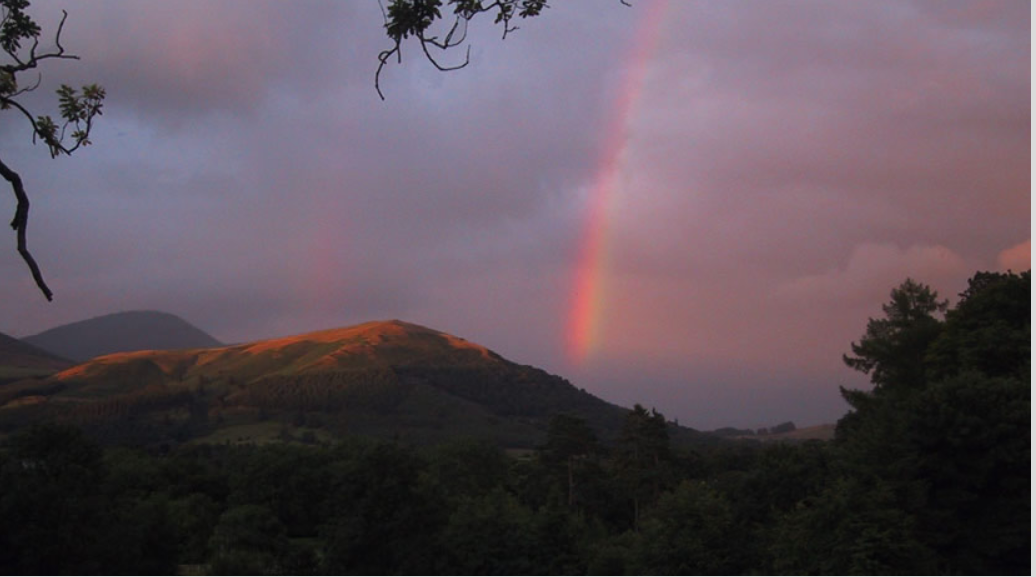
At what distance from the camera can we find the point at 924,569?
2097cm

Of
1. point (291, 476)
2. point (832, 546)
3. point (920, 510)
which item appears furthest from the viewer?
point (291, 476)

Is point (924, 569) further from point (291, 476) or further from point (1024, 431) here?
point (291, 476)

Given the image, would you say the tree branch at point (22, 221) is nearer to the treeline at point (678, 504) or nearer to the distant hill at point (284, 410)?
the treeline at point (678, 504)

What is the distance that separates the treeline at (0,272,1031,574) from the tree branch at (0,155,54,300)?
2000 cm

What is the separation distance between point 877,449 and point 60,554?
28981 mm

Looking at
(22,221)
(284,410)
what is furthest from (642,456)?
(284,410)

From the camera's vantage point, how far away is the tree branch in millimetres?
6058

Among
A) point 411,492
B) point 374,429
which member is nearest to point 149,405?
point 374,429

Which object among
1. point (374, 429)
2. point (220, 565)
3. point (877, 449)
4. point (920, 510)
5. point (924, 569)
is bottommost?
point (220, 565)

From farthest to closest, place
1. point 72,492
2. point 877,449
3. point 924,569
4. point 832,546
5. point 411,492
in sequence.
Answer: point 411,492, point 72,492, point 877,449, point 832,546, point 924,569

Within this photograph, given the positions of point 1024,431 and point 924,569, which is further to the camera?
point 1024,431

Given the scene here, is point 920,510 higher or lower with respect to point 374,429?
lower

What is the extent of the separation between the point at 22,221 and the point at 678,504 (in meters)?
26.3

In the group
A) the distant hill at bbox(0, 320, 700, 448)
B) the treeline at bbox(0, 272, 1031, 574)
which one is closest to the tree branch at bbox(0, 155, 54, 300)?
the treeline at bbox(0, 272, 1031, 574)
